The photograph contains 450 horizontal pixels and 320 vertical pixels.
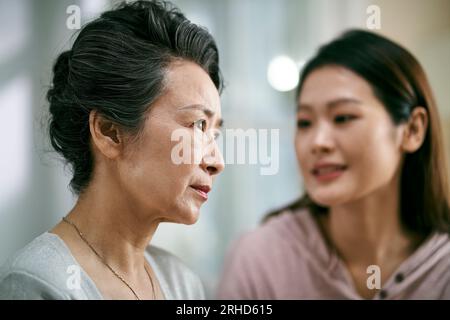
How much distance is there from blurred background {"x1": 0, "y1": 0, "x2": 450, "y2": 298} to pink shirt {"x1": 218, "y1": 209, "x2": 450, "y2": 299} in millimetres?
41

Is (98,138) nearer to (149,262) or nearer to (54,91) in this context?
(54,91)

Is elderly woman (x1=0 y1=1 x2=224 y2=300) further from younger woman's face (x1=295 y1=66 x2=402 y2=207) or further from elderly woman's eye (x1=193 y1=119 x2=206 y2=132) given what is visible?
younger woman's face (x1=295 y1=66 x2=402 y2=207)

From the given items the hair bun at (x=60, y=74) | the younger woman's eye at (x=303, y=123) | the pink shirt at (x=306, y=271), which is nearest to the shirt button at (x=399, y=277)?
the pink shirt at (x=306, y=271)

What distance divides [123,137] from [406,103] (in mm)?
548

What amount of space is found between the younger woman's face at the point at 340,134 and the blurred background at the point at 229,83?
0.03 metres

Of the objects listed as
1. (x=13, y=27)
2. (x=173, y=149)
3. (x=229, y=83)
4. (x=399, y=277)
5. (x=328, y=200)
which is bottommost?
(x=399, y=277)

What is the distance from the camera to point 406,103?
111cm

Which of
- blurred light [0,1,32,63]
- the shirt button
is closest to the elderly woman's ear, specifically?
blurred light [0,1,32,63]

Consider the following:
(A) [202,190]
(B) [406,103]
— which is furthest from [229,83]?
(B) [406,103]

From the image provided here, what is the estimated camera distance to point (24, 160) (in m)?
1.07

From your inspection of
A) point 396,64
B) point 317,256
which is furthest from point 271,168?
point 396,64

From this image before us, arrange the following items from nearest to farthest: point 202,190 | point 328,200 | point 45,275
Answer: point 45,275
point 202,190
point 328,200

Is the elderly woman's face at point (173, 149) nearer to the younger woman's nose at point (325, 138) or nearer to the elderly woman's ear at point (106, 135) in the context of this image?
the elderly woman's ear at point (106, 135)

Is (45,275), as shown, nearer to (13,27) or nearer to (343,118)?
(13,27)
